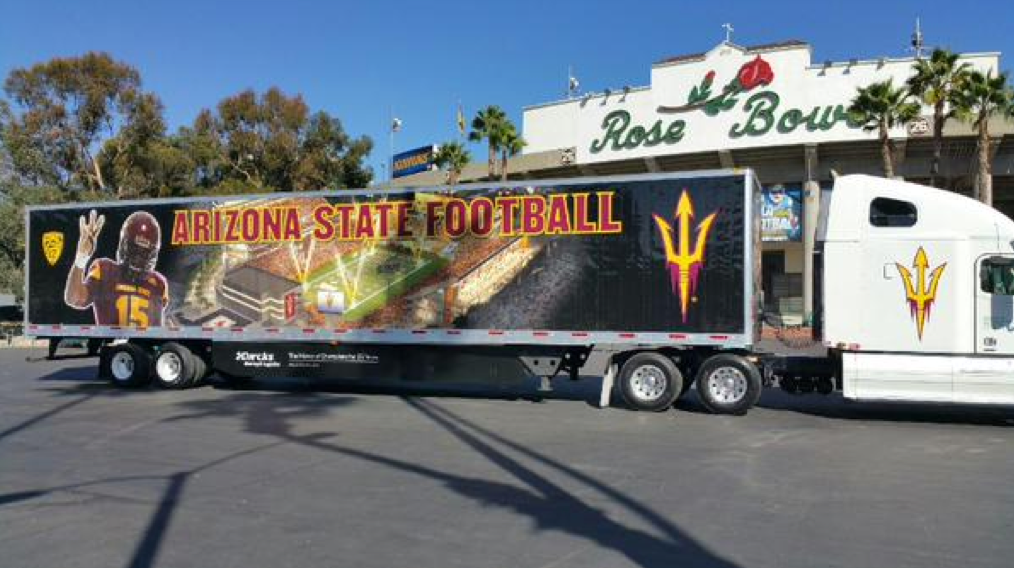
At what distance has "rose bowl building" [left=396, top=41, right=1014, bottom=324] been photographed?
39031 mm

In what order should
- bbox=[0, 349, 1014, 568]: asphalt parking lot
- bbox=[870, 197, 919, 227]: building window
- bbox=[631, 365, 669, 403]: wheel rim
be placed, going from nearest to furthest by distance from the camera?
bbox=[0, 349, 1014, 568]: asphalt parking lot < bbox=[870, 197, 919, 227]: building window < bbox=[631, 365, 669, 403]: wheel rim

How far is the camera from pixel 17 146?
43500mm

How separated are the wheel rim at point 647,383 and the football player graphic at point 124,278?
928 centimetres

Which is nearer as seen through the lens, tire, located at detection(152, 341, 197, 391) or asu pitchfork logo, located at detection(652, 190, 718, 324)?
asu pitchfork logo, located at detection(652, 190, 718, 324)

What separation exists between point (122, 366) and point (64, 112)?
3214cm

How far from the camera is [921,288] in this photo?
495 inches

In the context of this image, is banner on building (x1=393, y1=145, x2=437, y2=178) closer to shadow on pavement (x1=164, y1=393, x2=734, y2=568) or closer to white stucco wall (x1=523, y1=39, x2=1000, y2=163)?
white stucco wall (x1=523, y1=39, x2=1000, y2=163)

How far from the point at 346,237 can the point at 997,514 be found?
11.4m

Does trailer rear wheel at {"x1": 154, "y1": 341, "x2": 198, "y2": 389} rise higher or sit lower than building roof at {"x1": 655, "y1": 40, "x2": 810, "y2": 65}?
lower

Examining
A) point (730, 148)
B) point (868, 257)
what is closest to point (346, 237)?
point (868, 257)

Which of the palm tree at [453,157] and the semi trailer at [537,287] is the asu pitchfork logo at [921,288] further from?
the palm tree at [453,157]

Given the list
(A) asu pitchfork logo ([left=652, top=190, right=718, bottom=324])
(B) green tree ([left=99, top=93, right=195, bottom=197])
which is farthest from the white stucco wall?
(A) asu pitchfork logo ([left=652, top=190, right=718, bottom=324])

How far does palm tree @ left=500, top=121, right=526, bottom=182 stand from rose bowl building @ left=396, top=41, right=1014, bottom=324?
1154mm

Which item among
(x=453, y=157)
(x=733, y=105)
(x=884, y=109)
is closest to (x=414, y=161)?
(x=453, y=157)
